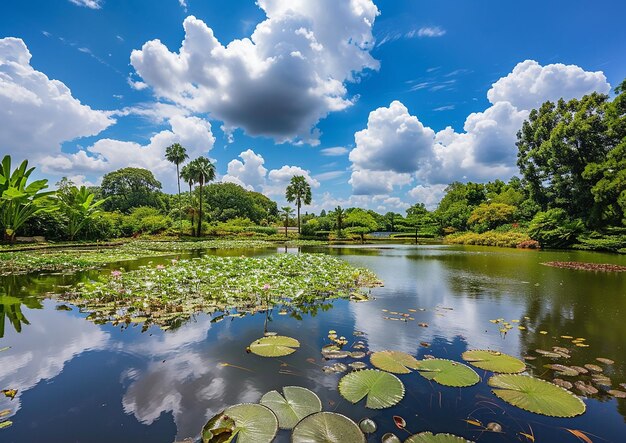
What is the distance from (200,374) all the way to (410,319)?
4.29 m

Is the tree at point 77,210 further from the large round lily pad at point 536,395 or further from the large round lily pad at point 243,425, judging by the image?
the large round lily pad at point 536,395

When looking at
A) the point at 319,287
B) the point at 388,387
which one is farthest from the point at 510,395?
the point at 319,287

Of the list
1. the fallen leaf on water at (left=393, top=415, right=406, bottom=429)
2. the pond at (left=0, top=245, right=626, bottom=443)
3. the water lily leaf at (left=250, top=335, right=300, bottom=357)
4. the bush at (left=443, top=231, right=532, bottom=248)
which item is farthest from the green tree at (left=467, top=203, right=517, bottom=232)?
the fallen leaf on water at (left=393, top=415, right=406, bottom=429)

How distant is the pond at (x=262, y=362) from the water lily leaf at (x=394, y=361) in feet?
0.67

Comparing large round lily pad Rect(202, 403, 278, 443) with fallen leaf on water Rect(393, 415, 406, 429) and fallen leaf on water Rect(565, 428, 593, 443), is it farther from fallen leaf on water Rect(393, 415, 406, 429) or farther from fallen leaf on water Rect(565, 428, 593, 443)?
fallen leaf on water Rect(565, 428, 593, 443)

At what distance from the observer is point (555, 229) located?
2634 cm

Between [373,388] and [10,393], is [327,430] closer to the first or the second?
[373,388]

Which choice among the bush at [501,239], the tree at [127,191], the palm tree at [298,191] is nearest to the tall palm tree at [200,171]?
the palm tree at [298,191]

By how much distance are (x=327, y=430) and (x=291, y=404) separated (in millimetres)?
521

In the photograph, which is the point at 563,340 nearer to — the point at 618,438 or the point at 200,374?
the point at 618,438

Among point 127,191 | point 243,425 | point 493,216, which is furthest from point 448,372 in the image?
point 127,191

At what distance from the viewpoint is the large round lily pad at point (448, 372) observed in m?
3.51

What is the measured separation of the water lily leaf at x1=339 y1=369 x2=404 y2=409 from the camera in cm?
312

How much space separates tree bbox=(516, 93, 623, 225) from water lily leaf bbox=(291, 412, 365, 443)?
30.4m
